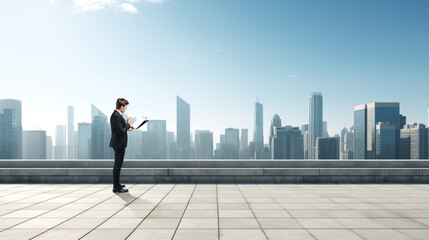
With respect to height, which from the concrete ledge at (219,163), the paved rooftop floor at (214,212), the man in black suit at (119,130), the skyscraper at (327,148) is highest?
the man in black suit at (119,130)

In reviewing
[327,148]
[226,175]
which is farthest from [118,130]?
[327,148]

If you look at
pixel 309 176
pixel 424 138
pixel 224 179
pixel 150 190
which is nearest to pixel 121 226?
pixel 150 190

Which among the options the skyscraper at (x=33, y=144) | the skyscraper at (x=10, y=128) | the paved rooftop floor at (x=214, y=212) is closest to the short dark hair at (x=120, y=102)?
the paved rooftop floor at (x=214, y=212)

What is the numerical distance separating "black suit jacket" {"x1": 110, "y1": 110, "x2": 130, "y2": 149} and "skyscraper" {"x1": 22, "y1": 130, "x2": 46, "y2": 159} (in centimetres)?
20726

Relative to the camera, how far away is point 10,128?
15688cm

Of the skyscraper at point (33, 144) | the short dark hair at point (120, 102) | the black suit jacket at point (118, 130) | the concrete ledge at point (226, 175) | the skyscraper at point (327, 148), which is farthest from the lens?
the skyscraper at point (33, 144)

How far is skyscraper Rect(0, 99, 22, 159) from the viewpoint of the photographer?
150 meters

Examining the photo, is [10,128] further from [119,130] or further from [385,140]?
[385,140]

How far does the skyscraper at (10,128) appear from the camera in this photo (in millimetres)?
150250

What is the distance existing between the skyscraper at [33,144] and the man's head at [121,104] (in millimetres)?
207311

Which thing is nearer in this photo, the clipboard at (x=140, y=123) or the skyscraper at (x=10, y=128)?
the clipboard at (x=140, y=123)

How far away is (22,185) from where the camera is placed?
838 centimetres

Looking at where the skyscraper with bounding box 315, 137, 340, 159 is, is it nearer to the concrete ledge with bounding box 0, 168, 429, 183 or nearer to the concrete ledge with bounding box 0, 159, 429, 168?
the concrete ledge with bounding box 0, 159, 429, 168

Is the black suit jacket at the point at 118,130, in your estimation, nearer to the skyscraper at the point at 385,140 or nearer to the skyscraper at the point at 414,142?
the skyscraper at the point at 414,142
